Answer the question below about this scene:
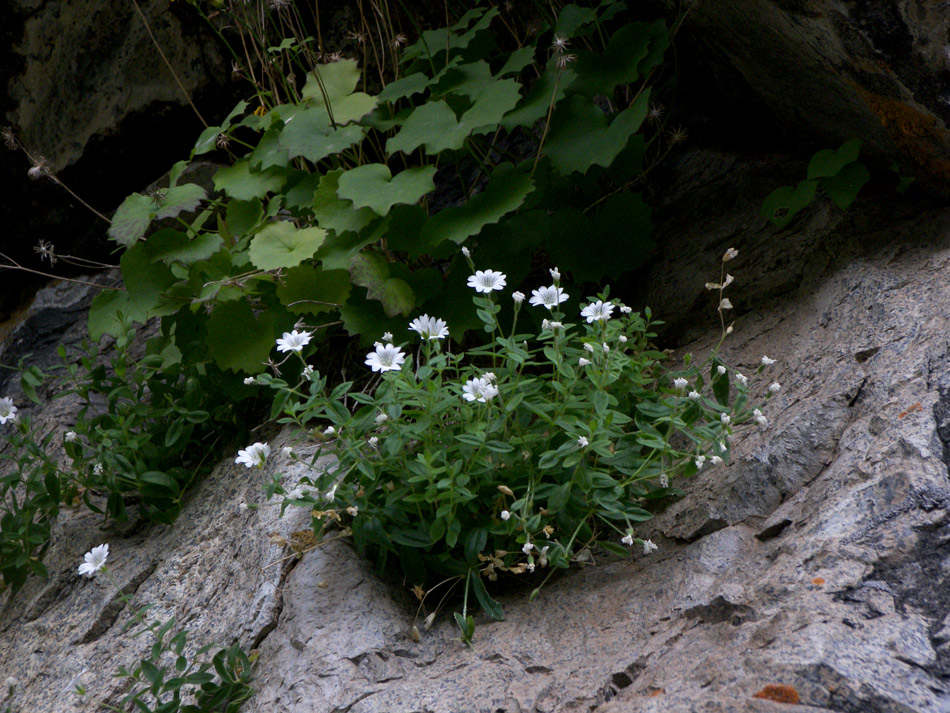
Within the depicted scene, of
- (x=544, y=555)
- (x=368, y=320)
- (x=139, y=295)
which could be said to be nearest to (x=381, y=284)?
(x=368, y=320)

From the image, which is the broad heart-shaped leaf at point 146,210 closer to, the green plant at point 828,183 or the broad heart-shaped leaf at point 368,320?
the broad heart-shaped leaf at point 368,320

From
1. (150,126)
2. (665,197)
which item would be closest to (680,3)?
(665,197)

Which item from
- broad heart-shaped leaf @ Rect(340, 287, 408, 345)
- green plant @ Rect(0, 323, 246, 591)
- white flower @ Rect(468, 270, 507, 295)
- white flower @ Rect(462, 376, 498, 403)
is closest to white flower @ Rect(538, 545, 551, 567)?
white flower @ Rect(462, 376, 498, 403)

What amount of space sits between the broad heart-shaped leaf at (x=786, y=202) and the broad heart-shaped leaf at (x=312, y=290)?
1.24 meters

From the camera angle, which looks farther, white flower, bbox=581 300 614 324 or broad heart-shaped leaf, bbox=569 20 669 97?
broad heart-shaped leaf, bbox=569 20 669 97

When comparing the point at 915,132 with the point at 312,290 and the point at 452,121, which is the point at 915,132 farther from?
the point at 312,290

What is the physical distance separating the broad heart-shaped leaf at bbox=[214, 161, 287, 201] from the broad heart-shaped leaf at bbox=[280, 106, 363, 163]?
0.44 feet

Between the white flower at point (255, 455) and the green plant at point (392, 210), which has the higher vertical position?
the green plant at point (392, 210)

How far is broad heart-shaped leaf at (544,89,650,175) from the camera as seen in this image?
197 centimetres

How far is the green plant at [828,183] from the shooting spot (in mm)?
1979

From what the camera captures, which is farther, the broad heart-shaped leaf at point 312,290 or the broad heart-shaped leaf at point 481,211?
the broad heart-shaped leaf at point 312,290

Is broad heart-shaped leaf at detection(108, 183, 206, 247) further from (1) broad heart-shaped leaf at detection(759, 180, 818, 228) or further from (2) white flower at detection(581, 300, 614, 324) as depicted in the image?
(1) broad heart-shaped leaf at detection(759, 180, 818, 228)

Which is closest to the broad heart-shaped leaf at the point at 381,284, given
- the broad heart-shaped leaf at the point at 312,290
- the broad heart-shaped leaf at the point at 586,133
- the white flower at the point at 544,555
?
the broad heart-shaped leaf at the point at 312,290

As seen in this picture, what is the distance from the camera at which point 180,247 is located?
7.27 ft
